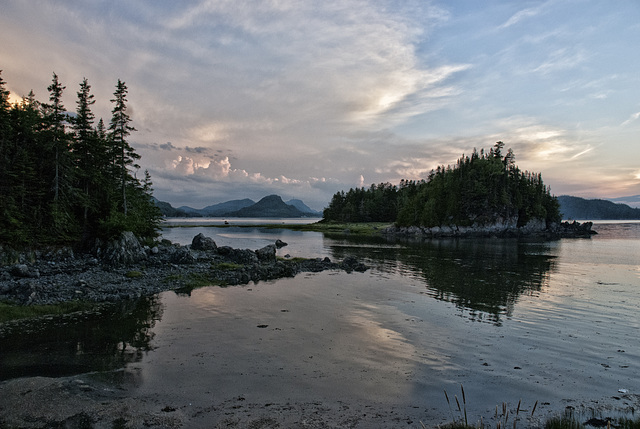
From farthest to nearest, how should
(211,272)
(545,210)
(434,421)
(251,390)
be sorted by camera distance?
(545,210) < (211,272) < (251,390) < (434,421)

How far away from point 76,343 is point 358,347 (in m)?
13.5

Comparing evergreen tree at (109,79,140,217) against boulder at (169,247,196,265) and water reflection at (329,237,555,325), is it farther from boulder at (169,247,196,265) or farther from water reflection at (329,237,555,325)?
water reflection at (329,237,555,325)

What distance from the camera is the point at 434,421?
30.5 feet

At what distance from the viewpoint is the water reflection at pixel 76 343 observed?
12641 millimetres

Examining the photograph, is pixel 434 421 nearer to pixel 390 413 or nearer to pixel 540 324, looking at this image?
pixel 390 413

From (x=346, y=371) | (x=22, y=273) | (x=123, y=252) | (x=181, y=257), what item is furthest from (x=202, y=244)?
(x=346, y=371)

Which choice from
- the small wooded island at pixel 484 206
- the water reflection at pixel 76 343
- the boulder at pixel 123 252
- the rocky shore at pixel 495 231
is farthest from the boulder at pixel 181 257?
the small wooded island at pixel 484 206

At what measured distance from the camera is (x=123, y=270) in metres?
33.0

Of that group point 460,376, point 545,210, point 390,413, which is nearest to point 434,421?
point 390,413

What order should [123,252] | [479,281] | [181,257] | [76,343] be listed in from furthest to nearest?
[181,257] < [123,252] < [479,281] < [76,343]

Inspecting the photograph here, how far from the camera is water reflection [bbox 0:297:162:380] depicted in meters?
12.6

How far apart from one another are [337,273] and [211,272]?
14558 mm

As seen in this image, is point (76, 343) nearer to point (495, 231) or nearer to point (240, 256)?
point (240, 256)

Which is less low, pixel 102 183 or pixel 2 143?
pixel 2 143
